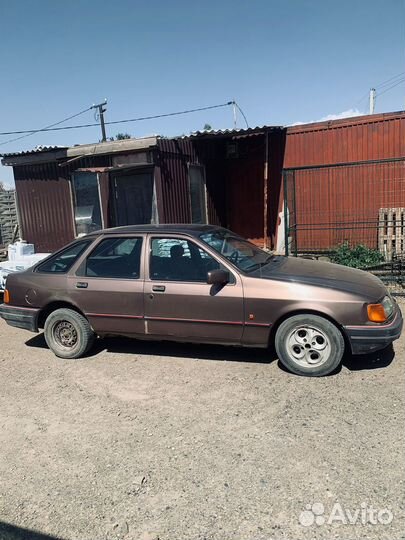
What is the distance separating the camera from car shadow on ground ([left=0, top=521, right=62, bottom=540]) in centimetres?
239

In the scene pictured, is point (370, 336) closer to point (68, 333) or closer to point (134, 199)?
point (68, 333)

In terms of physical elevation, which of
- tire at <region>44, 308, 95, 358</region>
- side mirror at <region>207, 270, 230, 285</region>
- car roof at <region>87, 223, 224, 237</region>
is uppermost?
car roof at <region>87, 223, 224, 237</region>

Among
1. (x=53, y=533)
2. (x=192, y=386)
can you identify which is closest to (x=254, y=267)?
(x=192, y=386)

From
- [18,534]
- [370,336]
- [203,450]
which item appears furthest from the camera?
[370,336]

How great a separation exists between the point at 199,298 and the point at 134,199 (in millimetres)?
6152

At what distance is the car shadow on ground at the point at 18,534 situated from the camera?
7.83 feet

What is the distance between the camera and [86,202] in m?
10.6

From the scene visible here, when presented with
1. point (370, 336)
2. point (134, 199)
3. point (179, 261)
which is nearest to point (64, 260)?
point (179, 261)

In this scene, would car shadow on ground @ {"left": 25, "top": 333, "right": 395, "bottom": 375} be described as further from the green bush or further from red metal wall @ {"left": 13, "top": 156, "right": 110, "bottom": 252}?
red metal wall @ {"left": 13, "top": 156, "right": 110, "bottom": 252}

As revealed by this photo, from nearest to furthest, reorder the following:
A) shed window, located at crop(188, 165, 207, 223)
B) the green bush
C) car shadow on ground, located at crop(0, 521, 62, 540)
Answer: car shadow on ground, located at crop(0, 521, 62, 540), the green bush, shed window, located at crop(188, 165, 207, 223)

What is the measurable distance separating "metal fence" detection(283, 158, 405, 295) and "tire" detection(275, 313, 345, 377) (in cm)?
527

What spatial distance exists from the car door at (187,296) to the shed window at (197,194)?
5972mm

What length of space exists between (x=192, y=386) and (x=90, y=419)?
99 cm

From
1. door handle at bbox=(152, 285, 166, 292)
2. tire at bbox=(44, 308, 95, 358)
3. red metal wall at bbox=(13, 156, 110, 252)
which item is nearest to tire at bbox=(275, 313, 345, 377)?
door handle at bbox=(152, 285, 166, 292)
